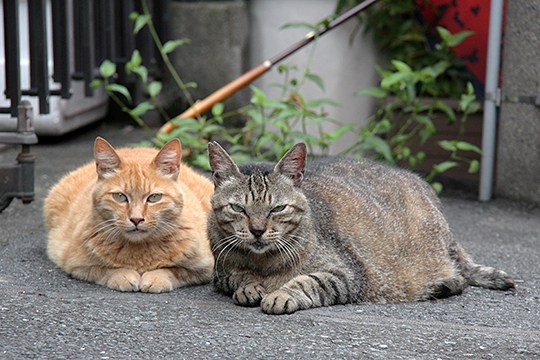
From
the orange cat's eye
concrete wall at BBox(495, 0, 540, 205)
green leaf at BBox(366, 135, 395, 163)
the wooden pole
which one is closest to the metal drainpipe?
concrete wall at BBox(495, 0, 540, 205)

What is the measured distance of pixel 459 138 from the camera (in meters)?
7.31

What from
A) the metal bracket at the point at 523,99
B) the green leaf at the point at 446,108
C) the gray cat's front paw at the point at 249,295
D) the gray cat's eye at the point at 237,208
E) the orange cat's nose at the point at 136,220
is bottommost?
the gray cat's front paw at the point at 249,295

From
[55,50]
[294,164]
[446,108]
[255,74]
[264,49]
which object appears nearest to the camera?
[294,164]

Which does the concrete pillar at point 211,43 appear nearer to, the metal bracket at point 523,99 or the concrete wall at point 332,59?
the concrete wall at point 332,59

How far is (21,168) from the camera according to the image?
17.4ft

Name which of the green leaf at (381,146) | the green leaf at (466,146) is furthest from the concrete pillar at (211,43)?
the green leaf at (466,146)

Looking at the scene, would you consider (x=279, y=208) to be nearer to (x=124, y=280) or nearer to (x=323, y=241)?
(x=323, y=241)

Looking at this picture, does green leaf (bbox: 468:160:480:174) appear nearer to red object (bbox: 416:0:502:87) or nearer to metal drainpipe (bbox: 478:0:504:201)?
metal drainpipe (bbox: 478:0:504:201)

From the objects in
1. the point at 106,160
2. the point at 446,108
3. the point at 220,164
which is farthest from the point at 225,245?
the point at 446,108

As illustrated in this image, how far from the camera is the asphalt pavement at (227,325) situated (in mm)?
3439

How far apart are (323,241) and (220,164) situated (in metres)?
0.55

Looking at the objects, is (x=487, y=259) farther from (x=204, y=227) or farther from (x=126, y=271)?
(x=126, y=271)

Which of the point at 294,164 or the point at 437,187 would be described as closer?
the point at 294,164

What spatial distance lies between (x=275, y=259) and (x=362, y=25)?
4.07m
